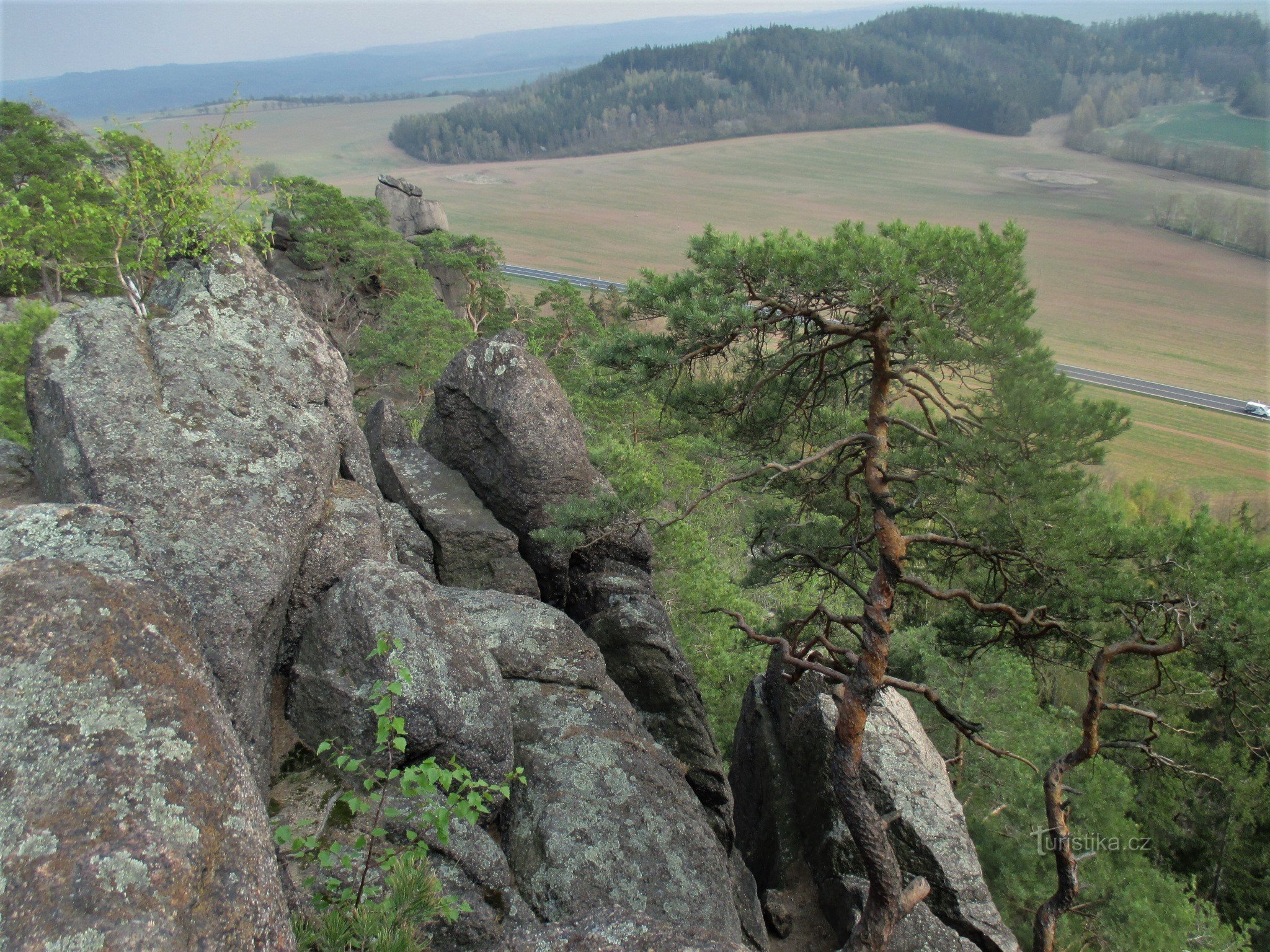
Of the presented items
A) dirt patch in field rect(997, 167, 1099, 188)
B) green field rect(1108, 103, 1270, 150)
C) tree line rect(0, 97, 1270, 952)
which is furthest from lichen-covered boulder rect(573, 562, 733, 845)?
green field rect(1108, 103, 1270, 150)

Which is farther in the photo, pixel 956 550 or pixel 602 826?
pixel 956 550

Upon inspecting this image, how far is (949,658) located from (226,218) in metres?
17.2

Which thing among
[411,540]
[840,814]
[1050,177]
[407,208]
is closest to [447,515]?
[411,540]

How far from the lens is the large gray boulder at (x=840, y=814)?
10914 millimetres

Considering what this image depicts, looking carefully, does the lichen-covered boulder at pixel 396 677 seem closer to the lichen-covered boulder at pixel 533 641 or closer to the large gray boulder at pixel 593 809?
the large gray boulder at pixel 593 809

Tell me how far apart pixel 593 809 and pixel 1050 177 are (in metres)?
178

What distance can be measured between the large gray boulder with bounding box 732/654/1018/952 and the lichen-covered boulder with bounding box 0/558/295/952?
8.55 metres

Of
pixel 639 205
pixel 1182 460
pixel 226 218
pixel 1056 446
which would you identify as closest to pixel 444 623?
pixel 226 218

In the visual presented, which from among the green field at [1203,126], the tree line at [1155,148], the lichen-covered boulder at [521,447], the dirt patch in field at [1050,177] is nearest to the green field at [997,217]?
the dirt patch in field at [1050,177]

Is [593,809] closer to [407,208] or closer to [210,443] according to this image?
[210,443]

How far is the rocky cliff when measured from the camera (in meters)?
4.64

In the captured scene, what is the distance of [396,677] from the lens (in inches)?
352

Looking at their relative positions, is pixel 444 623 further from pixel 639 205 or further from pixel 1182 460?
pixel 639 205

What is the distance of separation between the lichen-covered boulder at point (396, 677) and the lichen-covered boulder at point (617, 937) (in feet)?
8.45
